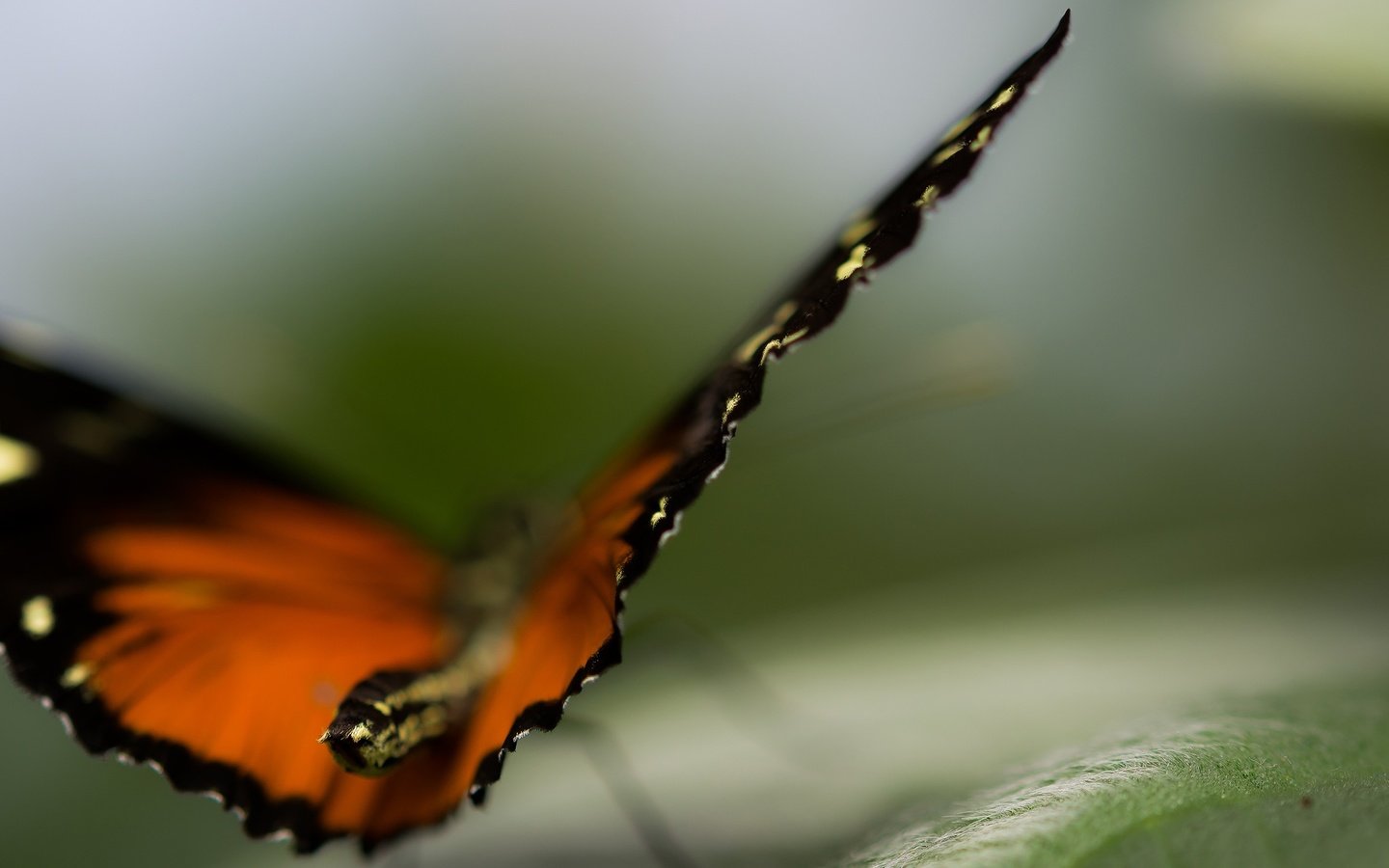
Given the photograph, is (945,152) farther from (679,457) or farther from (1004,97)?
(679,457)

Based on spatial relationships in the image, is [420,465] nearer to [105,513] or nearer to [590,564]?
[105,513]

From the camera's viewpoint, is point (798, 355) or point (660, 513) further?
point (798, 355)

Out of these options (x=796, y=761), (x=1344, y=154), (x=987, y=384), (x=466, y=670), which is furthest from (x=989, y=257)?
(x=466, y=670)

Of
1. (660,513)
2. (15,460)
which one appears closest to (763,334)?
(660,513)

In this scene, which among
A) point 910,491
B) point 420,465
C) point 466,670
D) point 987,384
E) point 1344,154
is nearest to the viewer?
point 466,670

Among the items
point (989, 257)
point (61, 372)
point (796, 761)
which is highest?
point (989, 257)

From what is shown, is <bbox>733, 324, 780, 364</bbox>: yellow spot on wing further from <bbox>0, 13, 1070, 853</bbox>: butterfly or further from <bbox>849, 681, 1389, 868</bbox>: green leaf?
<bbox>849, 681, 1389, 868</bbox>: green leaf
